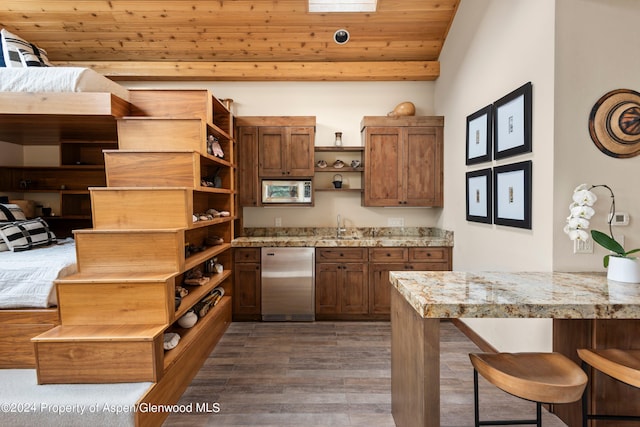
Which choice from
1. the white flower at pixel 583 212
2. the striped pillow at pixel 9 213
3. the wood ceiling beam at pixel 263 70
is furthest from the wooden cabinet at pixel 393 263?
the striped pillow at pixel 9 213

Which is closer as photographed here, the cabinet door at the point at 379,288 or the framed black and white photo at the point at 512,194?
the framed black and white photo at the point at 512,194

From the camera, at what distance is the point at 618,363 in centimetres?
147

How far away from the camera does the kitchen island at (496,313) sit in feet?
4.71

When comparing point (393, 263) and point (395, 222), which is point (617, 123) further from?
point (395, 222)

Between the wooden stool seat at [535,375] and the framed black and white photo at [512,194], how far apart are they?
1158 mm

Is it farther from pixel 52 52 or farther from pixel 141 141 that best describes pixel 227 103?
pixel 52 52

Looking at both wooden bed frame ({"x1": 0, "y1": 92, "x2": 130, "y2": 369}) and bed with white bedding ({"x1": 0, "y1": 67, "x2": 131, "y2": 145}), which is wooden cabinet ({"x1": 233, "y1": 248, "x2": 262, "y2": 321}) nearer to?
wooden bed frame ({"x1": 0, "y1": 92, "x2": 130, "y2": 369})

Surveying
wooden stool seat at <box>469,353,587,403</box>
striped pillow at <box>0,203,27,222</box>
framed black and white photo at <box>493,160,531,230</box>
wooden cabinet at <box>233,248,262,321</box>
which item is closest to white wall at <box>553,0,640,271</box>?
framed black and white photo at <box>493,160,531,230</box>

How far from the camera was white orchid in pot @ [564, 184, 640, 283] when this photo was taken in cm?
183

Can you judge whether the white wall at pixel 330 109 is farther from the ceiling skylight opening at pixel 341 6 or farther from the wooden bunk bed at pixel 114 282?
the wooden bunk bed at pixel 114 282

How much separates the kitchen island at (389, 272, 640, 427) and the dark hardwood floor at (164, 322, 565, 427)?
343 millimetres

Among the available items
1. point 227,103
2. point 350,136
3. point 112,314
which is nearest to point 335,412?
point 112,314

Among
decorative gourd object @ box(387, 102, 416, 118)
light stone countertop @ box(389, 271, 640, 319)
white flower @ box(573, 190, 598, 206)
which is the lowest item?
light stone countertop @ box(389, 271, 640, 319)

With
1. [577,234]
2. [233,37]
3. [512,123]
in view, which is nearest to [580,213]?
[577,234]
